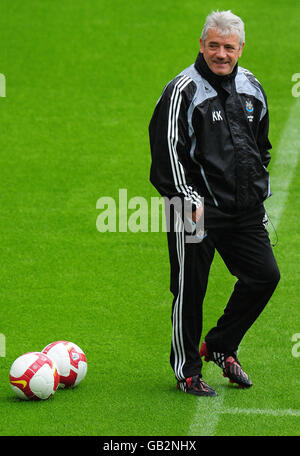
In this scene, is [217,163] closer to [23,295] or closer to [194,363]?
[194,363]

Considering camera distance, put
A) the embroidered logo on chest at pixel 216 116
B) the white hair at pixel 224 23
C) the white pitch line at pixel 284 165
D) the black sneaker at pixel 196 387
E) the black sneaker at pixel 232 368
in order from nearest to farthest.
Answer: the white hair at pixel 224 23 < the embroidered logo on chest at pixel 216 116 < the black sneaker at pixel 196 387 < the black sneaker at pixel 232 368 < the white pitch line at pixel 284 165

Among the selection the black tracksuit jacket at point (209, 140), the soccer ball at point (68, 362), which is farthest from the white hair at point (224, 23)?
the soccer ball at point (68, 362)

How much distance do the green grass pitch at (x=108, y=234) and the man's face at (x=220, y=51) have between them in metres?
2.19

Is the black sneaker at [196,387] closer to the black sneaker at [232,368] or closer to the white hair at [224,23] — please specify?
the black sneaker at [232,368]

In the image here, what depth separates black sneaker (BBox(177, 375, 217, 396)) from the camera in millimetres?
6590

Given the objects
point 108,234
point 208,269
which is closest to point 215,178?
point 208,269

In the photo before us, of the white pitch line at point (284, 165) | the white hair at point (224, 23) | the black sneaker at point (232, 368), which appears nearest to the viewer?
the white hair at point (224, 23)

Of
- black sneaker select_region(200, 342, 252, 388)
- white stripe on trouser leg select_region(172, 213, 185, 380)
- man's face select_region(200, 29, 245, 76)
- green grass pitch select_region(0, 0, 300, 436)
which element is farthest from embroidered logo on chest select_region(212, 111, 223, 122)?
green grass pitch select_region(0, 0, 300, 436)

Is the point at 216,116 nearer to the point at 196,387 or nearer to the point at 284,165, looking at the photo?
the point at 196,387

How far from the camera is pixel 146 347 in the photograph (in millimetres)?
7535

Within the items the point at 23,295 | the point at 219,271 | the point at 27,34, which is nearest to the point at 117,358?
the point at 23,295

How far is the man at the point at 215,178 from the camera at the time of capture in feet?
20.3

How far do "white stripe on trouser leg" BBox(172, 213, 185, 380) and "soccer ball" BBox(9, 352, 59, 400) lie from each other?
2.66 ft

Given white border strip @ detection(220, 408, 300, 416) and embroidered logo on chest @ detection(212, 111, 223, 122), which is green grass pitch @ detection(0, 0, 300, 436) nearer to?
white border strip @ detection(220, 408, 300, 416)
